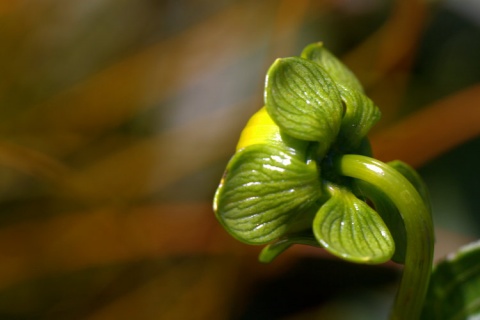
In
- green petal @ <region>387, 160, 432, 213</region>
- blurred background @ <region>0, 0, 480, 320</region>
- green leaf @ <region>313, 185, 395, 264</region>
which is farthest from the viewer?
blurred background @ <region>0, 0, 480, 320</region>

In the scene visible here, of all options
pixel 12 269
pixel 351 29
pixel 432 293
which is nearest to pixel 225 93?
pixel 351 29

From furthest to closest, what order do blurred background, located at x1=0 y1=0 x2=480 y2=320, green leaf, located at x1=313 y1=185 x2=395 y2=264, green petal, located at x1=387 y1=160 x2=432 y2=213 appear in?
blurred background, located at x1=0 y1=0 x2=480 y2=320 → green petal, located at x1=387 y1=160 x2=432 y2=213 → green leaf, located at x1=313 y1=185 x2=395 y2=264

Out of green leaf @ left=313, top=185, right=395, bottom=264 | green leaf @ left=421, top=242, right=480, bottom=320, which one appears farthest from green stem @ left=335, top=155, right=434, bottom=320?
green leaf @ left=421, top=242, right=480, bottom=320

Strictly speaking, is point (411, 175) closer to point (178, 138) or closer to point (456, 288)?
point (456, 288)

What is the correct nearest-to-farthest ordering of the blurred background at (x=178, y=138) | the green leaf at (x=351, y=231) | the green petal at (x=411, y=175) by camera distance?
the green leaf at (x=351, y=231)
the green petal at (x=411, y=175)
the blurred background at (x=178, y=138)

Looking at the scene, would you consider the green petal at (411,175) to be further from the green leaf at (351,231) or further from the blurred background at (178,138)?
the blurred background at (178,138)

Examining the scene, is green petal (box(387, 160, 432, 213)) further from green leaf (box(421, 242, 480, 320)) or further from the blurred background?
the blurred background

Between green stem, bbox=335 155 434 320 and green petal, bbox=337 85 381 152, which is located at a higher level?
green petal, bbox=337 85 381 152

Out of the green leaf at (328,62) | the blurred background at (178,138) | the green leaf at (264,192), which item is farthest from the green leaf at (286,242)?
the blurred background at (178,138)
